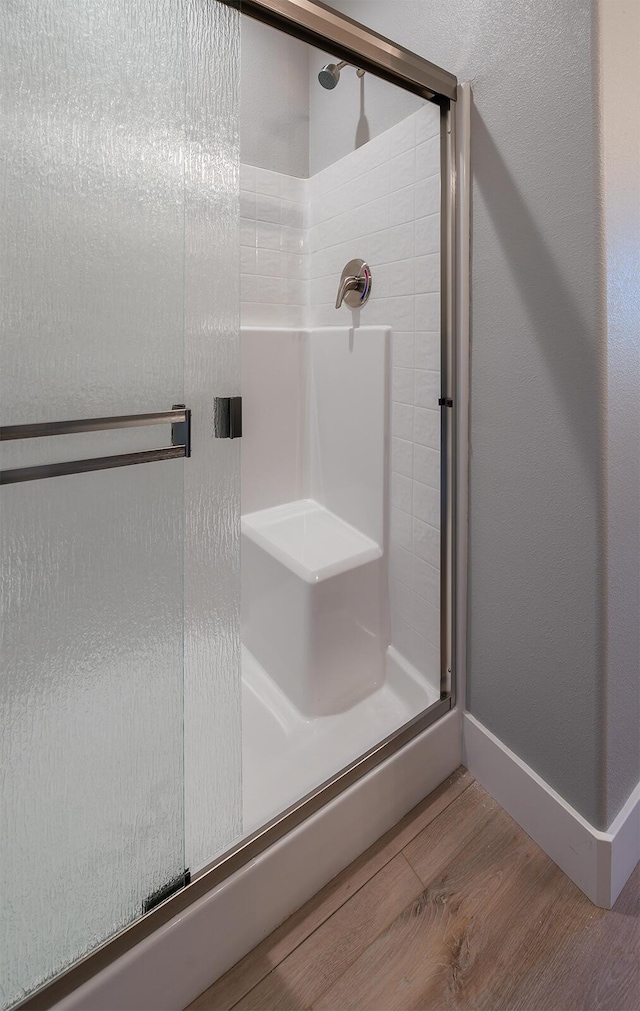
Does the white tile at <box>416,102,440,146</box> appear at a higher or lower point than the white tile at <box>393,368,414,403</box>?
higher

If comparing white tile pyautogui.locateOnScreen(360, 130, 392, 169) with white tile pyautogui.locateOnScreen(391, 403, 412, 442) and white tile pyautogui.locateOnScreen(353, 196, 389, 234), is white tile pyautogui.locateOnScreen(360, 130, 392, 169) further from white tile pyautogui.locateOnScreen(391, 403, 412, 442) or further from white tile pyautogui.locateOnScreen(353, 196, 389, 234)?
white tile pyautogui.locateOnScreen(391, 403, 412, 442)

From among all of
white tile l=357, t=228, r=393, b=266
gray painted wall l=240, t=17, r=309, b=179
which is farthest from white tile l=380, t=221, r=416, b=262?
gray painted wall l=240, t=17, r=309, b=179

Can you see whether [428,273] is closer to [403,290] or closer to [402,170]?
[403,290]

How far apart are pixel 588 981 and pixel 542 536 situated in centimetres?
76

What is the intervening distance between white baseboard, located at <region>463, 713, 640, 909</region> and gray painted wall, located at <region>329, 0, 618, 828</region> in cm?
3

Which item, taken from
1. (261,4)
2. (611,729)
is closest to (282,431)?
(261,4)

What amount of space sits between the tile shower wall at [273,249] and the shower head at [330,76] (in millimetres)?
293

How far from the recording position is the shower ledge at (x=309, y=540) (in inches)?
60.2

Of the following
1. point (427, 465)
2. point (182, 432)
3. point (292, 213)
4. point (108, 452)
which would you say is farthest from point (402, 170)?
point (108, 452)

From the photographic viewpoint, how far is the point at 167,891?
88 cm

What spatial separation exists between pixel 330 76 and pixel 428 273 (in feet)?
2.83

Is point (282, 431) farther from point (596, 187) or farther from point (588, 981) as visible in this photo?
point (588, 981)

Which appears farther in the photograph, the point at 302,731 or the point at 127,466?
the point at 302,731

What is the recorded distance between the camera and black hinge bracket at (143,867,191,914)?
2.84 feet
